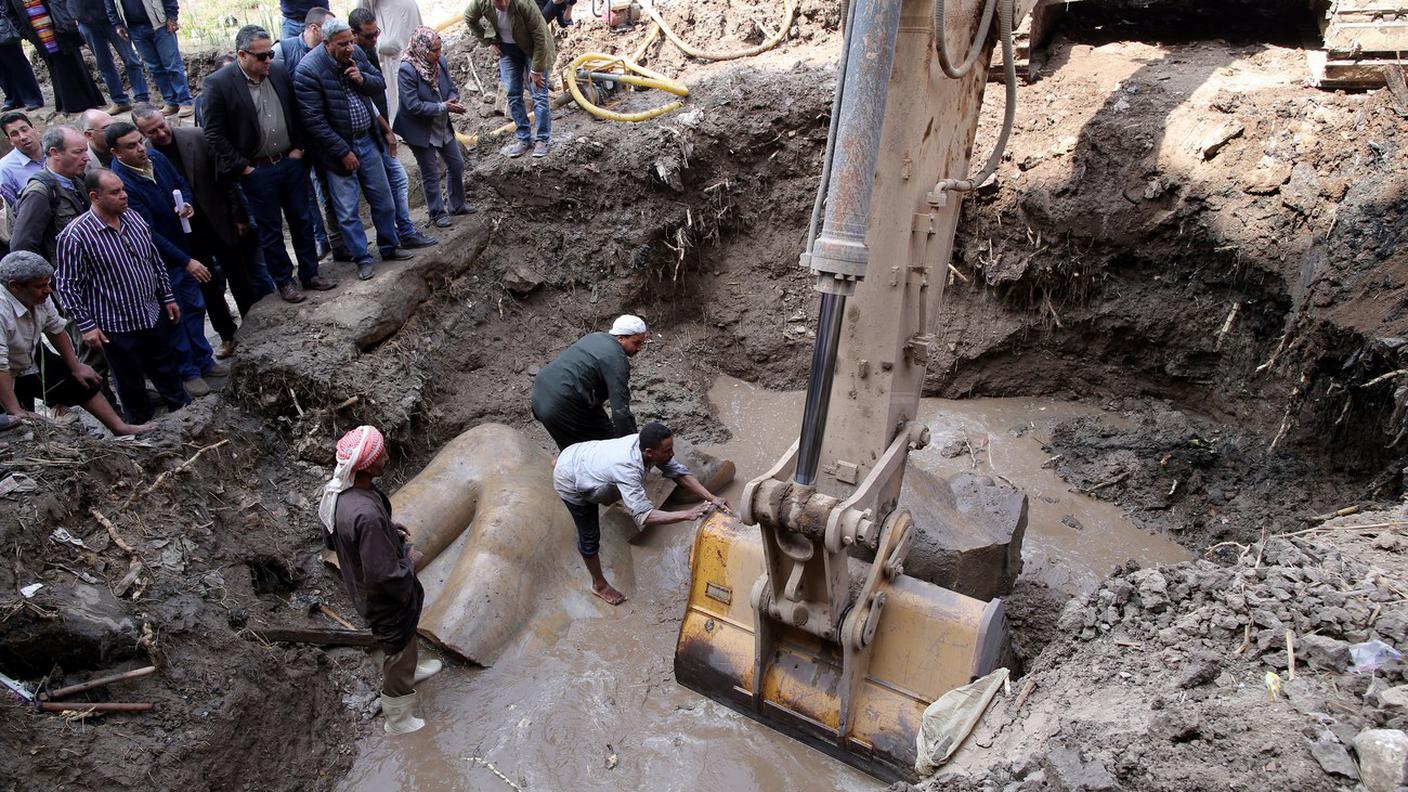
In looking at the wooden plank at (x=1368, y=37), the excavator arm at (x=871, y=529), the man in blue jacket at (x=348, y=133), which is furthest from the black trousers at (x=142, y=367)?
the wooden plank at (x=1368, y=37)

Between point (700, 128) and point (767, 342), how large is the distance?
1950 mm

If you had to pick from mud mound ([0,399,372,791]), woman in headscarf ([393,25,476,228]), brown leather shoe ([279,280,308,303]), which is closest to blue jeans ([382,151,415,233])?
woman in headscarf ([393,25,476,228])

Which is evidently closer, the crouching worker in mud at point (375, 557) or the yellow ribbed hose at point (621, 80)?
the crouching worker in mud at point (375, 557)

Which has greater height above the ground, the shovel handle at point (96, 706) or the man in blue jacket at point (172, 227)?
the man in blue jacket at point (172, 227)

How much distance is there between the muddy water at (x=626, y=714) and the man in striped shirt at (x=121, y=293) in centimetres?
268

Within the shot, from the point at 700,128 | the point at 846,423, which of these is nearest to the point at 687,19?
the point at 700,128

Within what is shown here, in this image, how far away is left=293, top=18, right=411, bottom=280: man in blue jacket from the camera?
573 cm

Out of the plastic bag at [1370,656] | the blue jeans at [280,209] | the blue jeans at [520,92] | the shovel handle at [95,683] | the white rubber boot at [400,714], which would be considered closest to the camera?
the plastic bag at [1370,656]

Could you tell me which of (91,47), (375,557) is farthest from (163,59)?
(375,557)

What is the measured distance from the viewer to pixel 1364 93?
611cm

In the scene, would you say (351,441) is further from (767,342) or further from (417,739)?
(767,342)

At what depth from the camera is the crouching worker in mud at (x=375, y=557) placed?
391cm

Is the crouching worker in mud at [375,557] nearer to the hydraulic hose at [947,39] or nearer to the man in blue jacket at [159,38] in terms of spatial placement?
the hydraulic hose at [947,39]

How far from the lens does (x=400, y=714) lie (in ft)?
14.4
